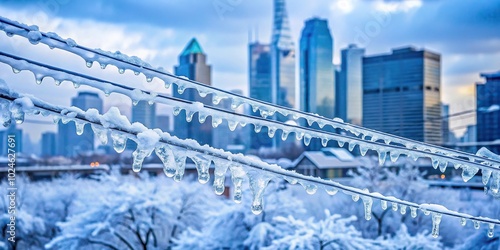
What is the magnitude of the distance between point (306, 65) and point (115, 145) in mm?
42713

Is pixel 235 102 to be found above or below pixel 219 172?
above

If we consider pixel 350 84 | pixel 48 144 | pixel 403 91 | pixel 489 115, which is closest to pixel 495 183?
pixel 489 115

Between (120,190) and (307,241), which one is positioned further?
(120,190)

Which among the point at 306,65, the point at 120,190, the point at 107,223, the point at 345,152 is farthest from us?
the point at 306,65

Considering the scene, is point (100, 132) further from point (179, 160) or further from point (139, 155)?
point (179, 160)

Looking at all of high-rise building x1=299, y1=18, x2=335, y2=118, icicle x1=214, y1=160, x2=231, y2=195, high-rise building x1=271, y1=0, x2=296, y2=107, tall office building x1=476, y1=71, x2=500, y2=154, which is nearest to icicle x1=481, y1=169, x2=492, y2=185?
icicle x1=214, y1=160, x2=231, y2=195

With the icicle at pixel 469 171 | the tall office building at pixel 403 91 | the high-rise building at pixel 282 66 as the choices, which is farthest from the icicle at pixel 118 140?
the high-rise building at pixel 282 66

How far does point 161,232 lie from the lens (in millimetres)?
13969

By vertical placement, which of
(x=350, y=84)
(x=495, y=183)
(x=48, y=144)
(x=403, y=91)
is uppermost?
(x=350, y=84)

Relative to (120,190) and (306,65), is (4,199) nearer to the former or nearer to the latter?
(120,190)

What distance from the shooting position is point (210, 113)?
1578 millimetres

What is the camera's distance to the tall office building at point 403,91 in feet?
86.8

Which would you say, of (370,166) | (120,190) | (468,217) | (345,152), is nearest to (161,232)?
(120,190)

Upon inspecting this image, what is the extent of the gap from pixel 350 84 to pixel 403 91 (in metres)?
10.8
